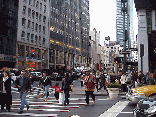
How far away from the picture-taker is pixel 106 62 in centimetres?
17350

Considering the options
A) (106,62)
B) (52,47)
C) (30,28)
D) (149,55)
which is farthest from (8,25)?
(106,62)

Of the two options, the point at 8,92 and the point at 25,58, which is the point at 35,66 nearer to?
the point at 25,58

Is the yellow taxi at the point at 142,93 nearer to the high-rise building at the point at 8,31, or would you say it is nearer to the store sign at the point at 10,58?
the high-rise building at the point at 8,31

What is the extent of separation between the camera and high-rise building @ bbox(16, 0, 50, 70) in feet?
188

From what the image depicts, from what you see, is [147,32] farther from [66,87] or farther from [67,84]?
[66,87]

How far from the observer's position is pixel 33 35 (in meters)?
Result: 62.8

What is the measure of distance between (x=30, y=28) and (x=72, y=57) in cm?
3456

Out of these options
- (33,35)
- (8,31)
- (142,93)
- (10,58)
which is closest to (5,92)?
(142,93)

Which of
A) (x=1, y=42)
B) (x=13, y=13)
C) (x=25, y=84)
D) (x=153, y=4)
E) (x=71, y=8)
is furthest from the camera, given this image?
(x=71, y=8)

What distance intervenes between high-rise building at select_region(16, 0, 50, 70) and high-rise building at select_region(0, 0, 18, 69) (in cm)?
147

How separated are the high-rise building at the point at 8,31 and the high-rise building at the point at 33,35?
147cm

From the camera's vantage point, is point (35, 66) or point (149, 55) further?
point (35, 66)

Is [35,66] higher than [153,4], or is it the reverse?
[153,4]

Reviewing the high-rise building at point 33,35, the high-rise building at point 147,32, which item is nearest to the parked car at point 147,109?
the high-rise building at point 147,32
